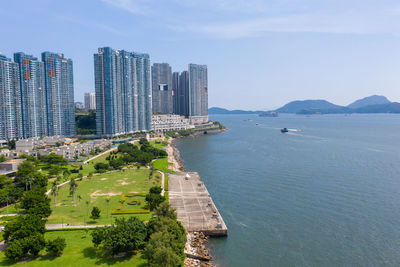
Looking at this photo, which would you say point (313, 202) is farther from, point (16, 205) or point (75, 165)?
point (75, 165)

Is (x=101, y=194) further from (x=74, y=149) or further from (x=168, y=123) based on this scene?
(x=168, y=123)

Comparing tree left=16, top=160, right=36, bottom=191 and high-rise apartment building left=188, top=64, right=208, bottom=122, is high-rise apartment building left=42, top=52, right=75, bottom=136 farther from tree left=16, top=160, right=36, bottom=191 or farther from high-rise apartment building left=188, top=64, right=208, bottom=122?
high-rise apartment building left=188, top=64, right=208, bottom=122

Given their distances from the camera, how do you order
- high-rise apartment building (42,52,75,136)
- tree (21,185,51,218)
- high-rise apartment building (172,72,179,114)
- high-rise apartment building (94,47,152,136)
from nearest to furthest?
tree (21,185,51,218), high-rise apartment building (42,52,75,136), high-rise apartment building (94,47,152,136), high-rise apartment building (172,72,179,114)

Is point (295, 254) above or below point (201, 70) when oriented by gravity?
below

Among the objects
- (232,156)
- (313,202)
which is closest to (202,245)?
(313,202)

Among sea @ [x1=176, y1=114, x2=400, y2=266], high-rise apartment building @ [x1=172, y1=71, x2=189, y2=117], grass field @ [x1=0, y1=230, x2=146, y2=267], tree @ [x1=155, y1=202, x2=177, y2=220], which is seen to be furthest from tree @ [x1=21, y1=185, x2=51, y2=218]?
high-rise apartment building @ [x1=172, y1=71, x2=189, y2=117]

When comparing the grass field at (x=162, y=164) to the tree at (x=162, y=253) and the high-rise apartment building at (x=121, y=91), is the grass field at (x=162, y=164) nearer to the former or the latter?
the tree at (x=162, y=253)
